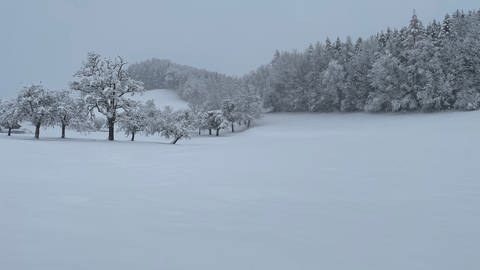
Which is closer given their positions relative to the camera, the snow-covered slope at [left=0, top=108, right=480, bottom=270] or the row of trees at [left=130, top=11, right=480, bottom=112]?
the snow-covered slope at [left=0, top=108, right=480, bottom=270]

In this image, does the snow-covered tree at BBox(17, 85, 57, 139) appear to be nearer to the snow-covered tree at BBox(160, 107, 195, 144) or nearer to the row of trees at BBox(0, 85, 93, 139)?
the row of trees at BBox(0, 85, 93, 139)

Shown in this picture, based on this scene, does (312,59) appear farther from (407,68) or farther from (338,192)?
(338,192)

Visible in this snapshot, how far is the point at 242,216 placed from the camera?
359 inches

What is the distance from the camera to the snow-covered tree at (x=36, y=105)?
39750 millimetres

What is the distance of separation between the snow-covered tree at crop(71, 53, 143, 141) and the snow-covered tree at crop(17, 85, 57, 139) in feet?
10.7

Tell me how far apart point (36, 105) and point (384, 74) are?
5334cm

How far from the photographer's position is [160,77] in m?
170

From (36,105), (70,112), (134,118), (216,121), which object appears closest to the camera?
(36,105)

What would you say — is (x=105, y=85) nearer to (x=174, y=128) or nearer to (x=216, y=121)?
(x=174, y=128)

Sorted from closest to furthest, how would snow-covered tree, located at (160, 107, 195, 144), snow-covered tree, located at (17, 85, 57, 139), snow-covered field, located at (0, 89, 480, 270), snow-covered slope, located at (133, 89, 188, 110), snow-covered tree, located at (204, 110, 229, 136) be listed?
snow-covered field, located at (0, 89, 480, 270)
snow-covered tree, located at (17, 85, 57, 139)
snow-covered tree, located at (160, 107, 195, 144)
snow-covered tree, located at (204, 110, 229, 136)
snow-covered slope, located at (133, 89, 188, 110)

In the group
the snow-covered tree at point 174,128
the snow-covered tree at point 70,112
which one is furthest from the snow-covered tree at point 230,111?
the snow-covered tree at point 70,112

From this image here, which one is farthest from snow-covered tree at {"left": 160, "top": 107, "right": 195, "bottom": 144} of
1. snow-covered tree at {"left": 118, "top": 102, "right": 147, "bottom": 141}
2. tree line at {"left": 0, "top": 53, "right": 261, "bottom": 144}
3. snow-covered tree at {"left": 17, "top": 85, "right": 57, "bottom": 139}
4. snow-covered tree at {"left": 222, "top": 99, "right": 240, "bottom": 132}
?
snow-covered tree at {"left": 222, "top": 99, "right": 240, "bottom": 132}

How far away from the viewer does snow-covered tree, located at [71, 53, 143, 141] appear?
131 ft

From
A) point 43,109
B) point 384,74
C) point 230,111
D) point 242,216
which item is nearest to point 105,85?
point 43,109
